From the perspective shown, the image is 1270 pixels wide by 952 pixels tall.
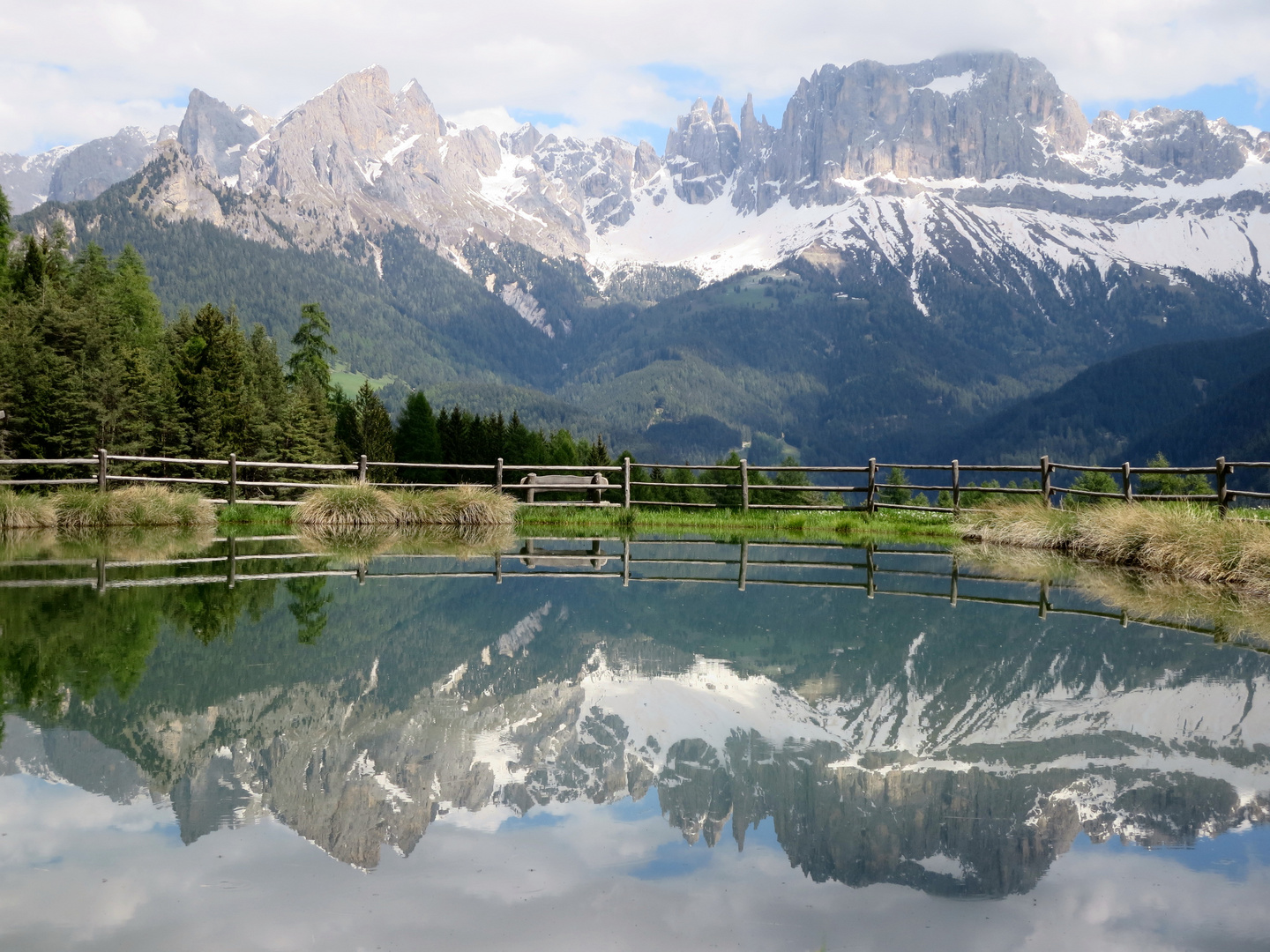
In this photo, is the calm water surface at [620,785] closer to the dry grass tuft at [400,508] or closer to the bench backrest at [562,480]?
the dry grass tuft at [400,508]

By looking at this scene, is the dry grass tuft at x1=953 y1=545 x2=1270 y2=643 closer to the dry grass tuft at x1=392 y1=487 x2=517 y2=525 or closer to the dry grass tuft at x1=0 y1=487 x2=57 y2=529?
the dry grass tuft at x1=392 y1=487 x2=517 y2=525

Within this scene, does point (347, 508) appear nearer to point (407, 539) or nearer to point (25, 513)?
point (407, 539)

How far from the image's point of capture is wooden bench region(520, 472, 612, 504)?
1005 inches

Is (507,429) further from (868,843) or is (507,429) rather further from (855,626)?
(868,843)

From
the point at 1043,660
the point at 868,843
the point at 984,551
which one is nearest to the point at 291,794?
the point at 868,843

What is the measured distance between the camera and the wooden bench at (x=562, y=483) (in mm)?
25516

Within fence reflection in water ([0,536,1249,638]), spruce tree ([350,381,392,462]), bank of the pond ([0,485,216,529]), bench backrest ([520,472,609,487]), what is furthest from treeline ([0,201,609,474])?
fence reflection in water ([0,536,1249,638])

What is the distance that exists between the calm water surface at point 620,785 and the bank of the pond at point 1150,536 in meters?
4.75

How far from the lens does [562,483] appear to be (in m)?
26.0

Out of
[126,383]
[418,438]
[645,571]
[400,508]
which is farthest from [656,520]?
[418,438]

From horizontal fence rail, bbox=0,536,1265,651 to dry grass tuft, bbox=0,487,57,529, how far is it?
4.70 meters

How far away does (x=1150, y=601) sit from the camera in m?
11.9

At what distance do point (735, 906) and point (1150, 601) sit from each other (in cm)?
960

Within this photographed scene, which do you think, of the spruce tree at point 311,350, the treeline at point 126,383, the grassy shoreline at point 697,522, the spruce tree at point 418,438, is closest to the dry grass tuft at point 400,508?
the grassy shoreline at point 697,522
